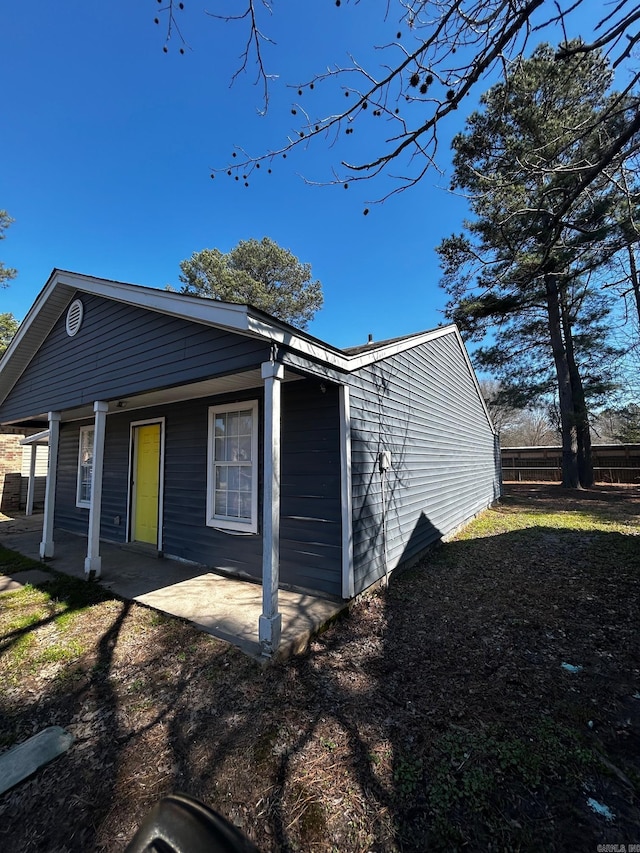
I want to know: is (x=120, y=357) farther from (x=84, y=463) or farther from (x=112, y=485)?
(x=84, y=463)

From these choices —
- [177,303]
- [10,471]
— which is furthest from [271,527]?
[10,471]

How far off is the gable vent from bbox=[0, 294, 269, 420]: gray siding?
0.12 meters

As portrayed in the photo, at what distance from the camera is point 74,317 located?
6141 millimetres

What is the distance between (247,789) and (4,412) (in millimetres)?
9311

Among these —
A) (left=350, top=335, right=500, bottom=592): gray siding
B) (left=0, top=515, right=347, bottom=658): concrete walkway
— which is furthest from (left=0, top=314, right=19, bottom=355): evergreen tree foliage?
(left=350, top=335, right=500, bottom=592): gray siding

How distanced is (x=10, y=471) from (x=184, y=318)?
12098mm

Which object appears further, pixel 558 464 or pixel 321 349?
pixel 558 464

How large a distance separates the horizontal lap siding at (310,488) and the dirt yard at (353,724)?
0.67 metres

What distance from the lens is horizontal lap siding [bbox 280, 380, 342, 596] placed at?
4.09 metres

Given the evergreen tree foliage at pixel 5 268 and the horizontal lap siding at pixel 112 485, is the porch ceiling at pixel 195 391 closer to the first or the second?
the horizontal lap siding at pixel 112 485

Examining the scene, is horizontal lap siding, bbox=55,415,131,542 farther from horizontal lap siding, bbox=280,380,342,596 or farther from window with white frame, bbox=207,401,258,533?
horizontal lap siding, bbox=280,380,342,596

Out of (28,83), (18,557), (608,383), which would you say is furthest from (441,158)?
(608,383)

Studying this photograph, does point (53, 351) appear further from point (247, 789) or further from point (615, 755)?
point (615, 755)

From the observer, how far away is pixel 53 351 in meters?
6.65
